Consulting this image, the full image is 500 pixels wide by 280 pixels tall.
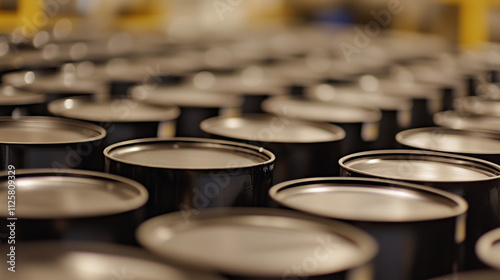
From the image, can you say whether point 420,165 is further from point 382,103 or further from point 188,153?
point 382,103

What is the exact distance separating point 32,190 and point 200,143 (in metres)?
0.42

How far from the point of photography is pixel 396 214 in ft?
3.36

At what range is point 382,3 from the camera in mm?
5855

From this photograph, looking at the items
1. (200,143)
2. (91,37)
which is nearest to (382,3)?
(91,37)

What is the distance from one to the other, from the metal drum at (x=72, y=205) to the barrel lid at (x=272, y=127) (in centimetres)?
51

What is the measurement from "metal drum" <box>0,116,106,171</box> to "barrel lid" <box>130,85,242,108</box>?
395mm

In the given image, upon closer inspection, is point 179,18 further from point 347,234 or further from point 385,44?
point 347,234

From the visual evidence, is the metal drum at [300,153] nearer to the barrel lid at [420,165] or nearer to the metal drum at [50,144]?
the barrel lid at [420,165]

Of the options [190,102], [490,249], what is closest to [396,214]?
[490,249]

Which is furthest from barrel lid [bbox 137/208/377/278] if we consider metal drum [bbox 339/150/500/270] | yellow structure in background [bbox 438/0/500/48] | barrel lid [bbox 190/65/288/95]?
yellow structure in background [bbox 438/0/500/48]

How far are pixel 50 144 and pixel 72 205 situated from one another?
202 mm

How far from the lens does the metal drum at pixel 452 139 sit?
1574mm

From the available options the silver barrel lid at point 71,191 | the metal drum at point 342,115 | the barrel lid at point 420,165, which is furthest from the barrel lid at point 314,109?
the silver barrel lid at point 71,191

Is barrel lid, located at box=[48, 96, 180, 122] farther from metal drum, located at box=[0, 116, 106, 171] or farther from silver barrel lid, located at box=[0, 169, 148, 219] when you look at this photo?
silver barrel lid, located at box=[0, 169, 148, 219]
